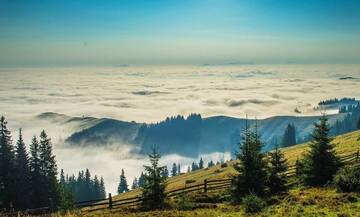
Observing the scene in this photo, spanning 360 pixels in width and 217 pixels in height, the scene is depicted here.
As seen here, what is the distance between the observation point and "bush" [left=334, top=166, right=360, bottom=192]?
2677cm

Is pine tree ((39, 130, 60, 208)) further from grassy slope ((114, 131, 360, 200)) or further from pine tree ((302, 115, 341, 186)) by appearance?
pine tree ((302, 115, 341, 186))

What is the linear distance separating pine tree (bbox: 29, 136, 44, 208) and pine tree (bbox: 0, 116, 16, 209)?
302 centimetres

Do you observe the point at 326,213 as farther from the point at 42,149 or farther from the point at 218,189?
the point at 42,149

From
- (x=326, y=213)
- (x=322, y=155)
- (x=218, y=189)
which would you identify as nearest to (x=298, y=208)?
(x=326, y=213)

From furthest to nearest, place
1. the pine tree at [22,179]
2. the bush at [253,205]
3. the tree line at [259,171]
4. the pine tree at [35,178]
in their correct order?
the pine tree at [35,178] → the pine tree at [22,179] → the tree line at [259,171] → the bush at [253,205]

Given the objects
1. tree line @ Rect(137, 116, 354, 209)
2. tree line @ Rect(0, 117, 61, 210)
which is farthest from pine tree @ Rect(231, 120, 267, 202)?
tree line @ Rect(0, 117, 61, 210)

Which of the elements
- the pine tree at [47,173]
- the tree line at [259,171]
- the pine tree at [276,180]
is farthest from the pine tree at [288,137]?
the pine tree at [276,180]

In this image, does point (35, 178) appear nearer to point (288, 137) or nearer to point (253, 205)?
point (253, 205)

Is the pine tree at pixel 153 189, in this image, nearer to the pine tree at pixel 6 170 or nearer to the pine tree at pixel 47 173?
the pine tree at pixel 6 170

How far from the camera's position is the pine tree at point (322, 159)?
31891mm

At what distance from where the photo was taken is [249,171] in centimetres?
2900

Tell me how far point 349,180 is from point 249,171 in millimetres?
6656

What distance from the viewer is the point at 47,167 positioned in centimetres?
6600

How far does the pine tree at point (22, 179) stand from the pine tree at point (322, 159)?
152 ft
